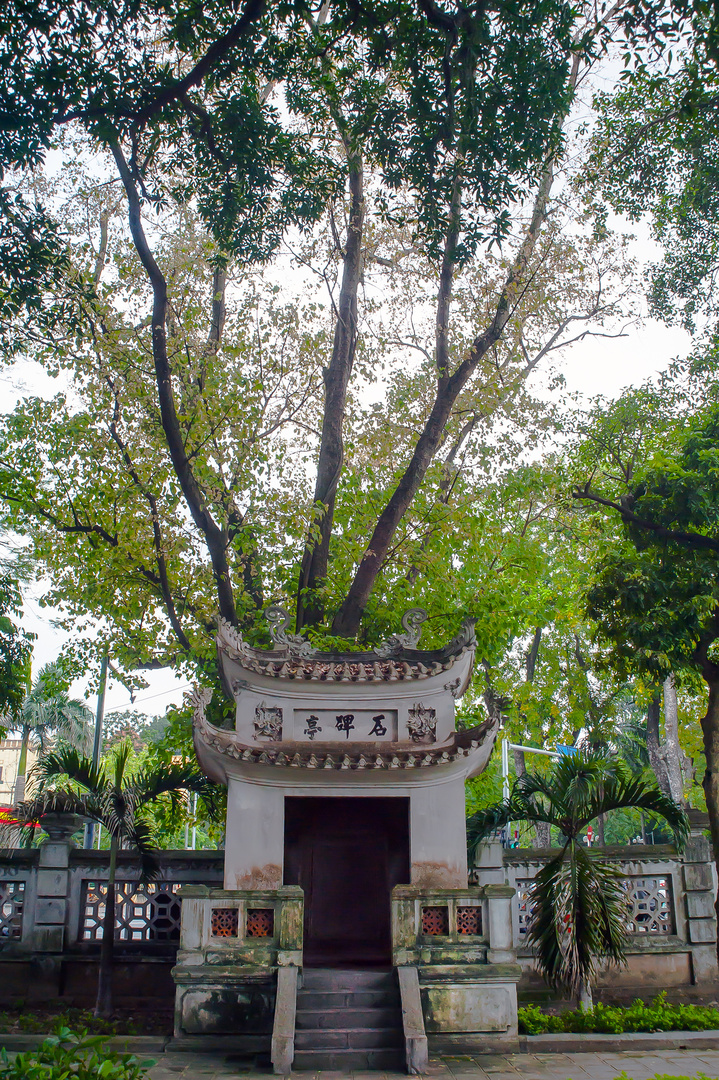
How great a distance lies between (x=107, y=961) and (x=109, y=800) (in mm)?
1770

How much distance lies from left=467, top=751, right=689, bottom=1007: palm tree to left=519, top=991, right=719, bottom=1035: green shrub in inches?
10.2

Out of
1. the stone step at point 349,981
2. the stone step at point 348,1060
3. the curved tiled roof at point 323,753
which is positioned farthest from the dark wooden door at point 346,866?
the stone step at point 348,1060

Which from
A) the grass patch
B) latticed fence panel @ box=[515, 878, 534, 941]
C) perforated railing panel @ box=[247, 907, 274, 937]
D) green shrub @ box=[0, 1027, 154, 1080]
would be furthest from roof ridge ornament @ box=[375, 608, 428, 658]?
green shrub @ box=[0, 1027, 154, 1080]

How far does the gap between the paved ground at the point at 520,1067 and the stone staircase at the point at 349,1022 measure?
0.67 ft

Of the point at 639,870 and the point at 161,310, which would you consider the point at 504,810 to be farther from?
the point at 161,310

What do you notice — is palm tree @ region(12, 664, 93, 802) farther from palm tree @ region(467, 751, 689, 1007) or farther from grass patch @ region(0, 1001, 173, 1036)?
palm tree @ region(467, 751, 689, 1007)

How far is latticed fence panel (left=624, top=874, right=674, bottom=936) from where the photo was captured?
35.5 ft

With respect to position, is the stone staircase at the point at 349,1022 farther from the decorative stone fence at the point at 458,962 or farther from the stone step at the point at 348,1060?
the decorative stone fence at the point at 458,962

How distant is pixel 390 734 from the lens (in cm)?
988

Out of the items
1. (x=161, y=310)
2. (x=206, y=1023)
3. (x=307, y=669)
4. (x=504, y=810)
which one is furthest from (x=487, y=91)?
(x=206, y=1023)

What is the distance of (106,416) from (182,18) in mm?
5919

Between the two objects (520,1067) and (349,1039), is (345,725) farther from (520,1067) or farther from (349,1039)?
(520,1067)

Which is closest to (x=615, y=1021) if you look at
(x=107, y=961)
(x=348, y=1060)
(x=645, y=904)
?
(x=645, y=904)

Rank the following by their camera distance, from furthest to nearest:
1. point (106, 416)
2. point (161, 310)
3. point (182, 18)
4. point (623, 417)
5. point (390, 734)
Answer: point (623, 417) < point (106, 416) < point (161, 310) < point (390, 734) < point (182, 18)
